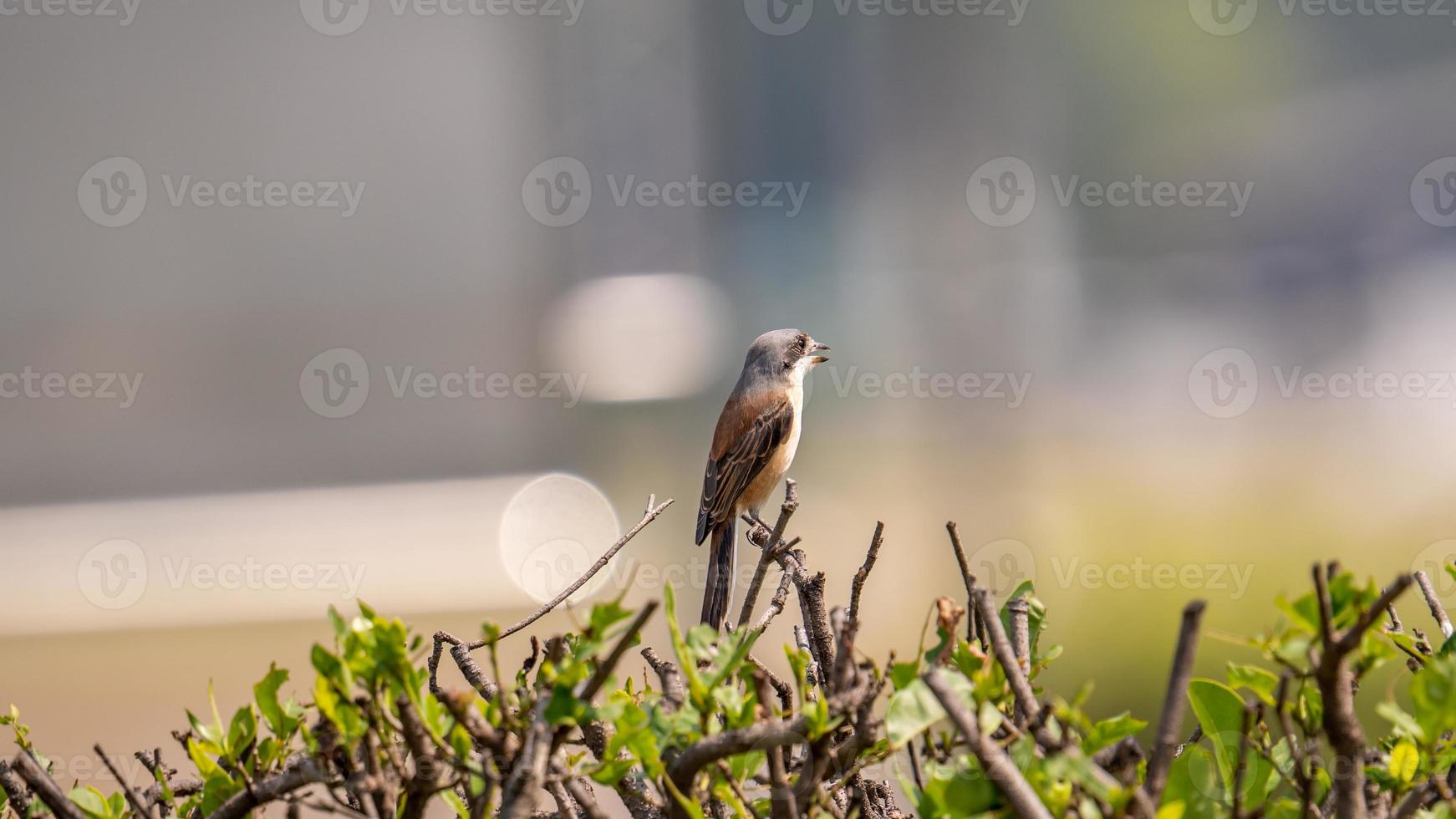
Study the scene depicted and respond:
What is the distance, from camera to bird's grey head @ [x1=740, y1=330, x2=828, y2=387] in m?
4.62

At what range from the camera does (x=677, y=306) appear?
A: 295 inches

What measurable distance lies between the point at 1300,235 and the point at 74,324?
7.26 meters

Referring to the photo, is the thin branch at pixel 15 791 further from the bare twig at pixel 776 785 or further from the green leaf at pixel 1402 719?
the green leaf at pixel 1402 719

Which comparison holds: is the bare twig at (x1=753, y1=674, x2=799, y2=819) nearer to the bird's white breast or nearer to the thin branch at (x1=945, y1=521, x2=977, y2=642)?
the thin branch at (x1=945, y1=521, x2=977, y2=642)

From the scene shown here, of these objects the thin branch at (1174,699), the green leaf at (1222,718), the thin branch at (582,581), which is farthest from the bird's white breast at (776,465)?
the thin branch at (1174,699)

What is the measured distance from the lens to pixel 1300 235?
728 centimetres

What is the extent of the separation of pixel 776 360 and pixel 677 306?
293cm

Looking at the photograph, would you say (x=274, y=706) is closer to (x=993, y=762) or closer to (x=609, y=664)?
(x=609, y=664)

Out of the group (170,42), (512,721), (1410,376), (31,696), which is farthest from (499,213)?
(512,721)

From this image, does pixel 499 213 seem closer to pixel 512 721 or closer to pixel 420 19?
pixel 420 19

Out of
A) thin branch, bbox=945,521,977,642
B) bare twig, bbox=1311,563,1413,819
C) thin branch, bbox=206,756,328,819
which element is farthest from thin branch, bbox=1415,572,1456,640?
thin branch, bbox=206,756,328,819

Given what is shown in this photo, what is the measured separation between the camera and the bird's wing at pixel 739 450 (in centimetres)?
455

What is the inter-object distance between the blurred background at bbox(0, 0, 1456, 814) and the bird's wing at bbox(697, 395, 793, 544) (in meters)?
2.03

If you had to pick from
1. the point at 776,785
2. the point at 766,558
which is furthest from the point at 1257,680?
the point at 766,558
